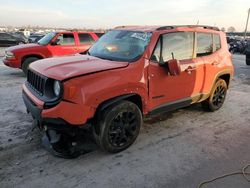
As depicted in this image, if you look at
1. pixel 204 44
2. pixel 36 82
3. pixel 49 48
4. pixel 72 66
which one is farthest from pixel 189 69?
pixel 49 48

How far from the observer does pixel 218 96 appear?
6.56 m

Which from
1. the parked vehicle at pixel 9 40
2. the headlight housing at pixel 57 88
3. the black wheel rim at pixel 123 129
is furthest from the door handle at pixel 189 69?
the parked vehicle at pixel 9 40

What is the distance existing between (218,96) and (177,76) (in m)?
1.93

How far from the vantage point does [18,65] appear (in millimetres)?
10367

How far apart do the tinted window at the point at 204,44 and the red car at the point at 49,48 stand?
17.1 feet

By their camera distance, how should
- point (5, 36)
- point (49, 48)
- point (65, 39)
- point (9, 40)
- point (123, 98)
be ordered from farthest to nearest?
point (5, 36)
point (9, 40)
point (65, 39)
point (49, 48)
point (123, 98)

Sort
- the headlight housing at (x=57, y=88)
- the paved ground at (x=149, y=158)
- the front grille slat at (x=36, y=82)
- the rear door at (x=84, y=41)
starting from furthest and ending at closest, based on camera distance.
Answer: the rear door at (x=84, y=41)
the front grille slat at (x=36, y=82)
the headlight housing at (x=57, y=88)
the paved ground at (x=149, y=158)

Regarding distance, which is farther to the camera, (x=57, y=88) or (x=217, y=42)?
(x=217, y=42)

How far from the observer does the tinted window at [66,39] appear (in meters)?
11.2

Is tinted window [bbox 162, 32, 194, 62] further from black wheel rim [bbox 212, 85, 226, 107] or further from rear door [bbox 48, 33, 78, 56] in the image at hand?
rear door [bbox 48, 33, 78, 56]

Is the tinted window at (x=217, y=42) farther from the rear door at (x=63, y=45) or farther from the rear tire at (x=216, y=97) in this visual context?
the rear door at (x=63, y=45)

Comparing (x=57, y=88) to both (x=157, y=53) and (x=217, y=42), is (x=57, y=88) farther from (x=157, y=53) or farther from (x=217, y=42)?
(x=217, y=42)

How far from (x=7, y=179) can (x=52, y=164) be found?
612 millimetres

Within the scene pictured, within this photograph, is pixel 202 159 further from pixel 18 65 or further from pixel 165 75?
pixel 18 65
